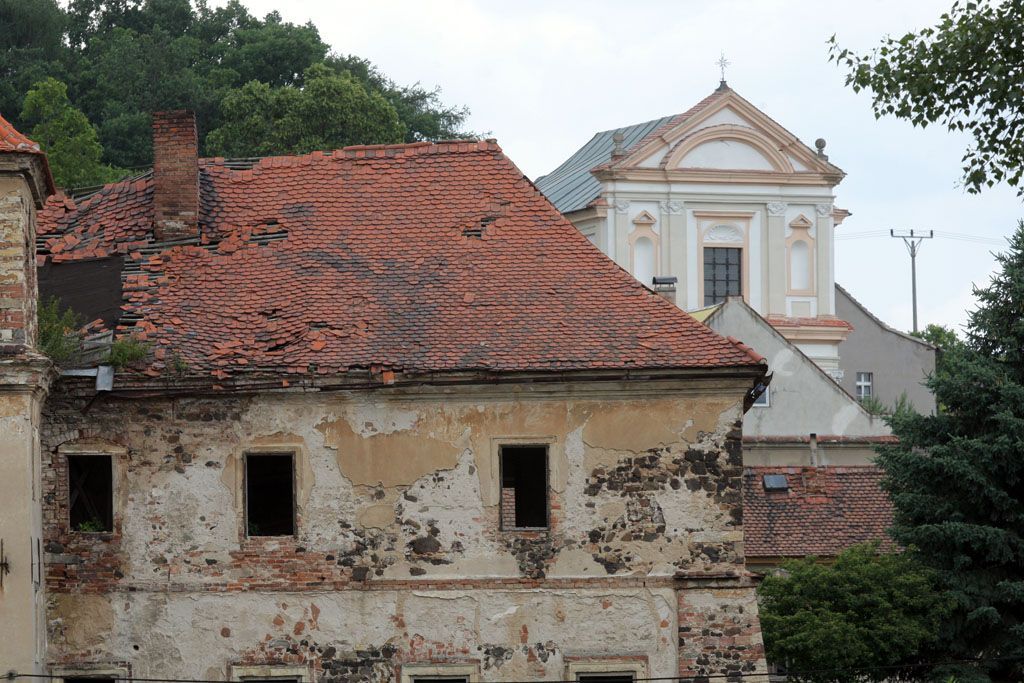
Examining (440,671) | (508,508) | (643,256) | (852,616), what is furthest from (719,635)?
(643,256)

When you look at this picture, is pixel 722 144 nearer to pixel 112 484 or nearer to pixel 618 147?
pixel 618 147

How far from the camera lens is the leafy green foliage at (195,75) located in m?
57.9

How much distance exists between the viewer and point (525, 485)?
78.6 ft

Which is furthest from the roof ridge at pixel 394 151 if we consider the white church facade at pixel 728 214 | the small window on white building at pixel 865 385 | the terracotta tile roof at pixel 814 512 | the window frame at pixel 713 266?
the small window on white building at pixel 865 385

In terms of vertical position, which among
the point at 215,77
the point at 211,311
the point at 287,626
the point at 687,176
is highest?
the point at 215,77

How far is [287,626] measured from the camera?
22.9 m

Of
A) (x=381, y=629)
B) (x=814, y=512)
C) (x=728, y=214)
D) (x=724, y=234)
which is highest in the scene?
(x=728, y=214)

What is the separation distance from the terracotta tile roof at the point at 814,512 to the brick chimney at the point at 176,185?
43.9ft

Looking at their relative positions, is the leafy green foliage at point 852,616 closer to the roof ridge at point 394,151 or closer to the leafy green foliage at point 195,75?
the roof ridge at point 394,151

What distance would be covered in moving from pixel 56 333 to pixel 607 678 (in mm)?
7578

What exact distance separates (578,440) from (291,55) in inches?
1803

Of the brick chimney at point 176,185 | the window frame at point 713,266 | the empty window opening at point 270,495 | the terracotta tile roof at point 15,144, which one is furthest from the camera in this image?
the window frame at point 713,266

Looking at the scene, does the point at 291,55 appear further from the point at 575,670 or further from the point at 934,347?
the point at 575,670

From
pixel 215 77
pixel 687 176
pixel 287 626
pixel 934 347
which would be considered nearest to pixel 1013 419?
pixel 287 626
